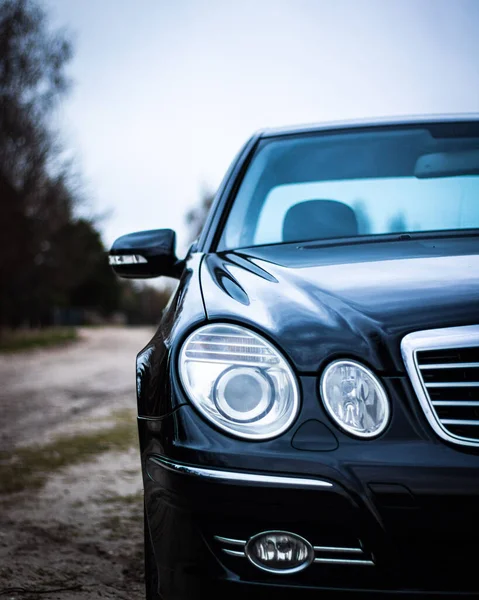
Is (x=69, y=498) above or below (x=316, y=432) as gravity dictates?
below

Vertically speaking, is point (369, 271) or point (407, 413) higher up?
point (369, 271)

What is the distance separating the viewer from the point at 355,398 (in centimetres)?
160

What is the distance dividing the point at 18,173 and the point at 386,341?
2192 cm

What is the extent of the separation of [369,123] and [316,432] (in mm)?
2065

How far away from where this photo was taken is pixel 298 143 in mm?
3172

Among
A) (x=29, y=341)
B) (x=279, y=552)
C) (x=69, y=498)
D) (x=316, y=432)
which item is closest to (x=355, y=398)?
(x=316, y=432)

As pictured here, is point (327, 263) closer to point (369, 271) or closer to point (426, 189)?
point (369, 271)

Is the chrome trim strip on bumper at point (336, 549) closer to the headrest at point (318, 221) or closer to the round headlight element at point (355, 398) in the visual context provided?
the round headlight element at point (355, 398)

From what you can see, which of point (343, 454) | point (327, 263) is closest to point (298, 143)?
point (327, 263)

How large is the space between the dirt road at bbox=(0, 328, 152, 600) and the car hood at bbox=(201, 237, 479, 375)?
1.25 metres

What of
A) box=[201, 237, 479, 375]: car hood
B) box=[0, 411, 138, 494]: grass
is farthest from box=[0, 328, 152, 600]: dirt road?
box=[201, 237, 479, 375]: car hood

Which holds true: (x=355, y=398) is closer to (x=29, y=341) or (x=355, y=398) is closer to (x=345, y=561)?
(x=345, y=561)

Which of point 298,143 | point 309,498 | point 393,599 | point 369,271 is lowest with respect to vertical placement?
point 393,599

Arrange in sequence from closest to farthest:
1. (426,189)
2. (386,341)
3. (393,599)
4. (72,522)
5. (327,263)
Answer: (393,599), (386,341), (327,263), (426,189), (72,522)
